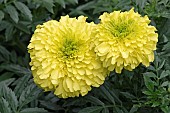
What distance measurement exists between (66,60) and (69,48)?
0.15 ft

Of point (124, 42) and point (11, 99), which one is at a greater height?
point (124, 42)

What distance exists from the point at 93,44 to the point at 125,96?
29 centimetres

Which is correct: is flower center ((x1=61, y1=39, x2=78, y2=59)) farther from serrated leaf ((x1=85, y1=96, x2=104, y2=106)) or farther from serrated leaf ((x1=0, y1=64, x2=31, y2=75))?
serrated leaf ((x1=0, y1=64, x2=31, y2=75))

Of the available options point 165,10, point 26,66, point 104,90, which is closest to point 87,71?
point 104,90

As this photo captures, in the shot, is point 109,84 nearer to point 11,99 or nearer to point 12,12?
point 11,99

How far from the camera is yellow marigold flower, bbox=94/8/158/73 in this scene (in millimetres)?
1513

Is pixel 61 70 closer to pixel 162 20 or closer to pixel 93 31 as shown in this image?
pixel 93 31

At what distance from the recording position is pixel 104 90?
175 centimetres

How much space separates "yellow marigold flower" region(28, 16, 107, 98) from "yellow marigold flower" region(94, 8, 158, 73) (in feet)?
0.19

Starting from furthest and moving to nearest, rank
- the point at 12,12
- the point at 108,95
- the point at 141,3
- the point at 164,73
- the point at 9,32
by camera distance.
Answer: the point at 9,32
the point at 12,12
the point at 141,3
the point at 108,95
the point at 164,73

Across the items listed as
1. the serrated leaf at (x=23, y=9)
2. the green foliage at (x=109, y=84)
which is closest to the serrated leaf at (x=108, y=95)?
the green foliage at (x=109, y=84)

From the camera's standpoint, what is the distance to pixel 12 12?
214 cm

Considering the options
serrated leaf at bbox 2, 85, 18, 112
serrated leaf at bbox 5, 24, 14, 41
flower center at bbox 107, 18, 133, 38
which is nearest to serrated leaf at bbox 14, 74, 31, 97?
serrated leaf at bbox 2, 85, 18, 112

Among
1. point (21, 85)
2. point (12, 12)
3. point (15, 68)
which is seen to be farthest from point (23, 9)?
point (21, 85)
